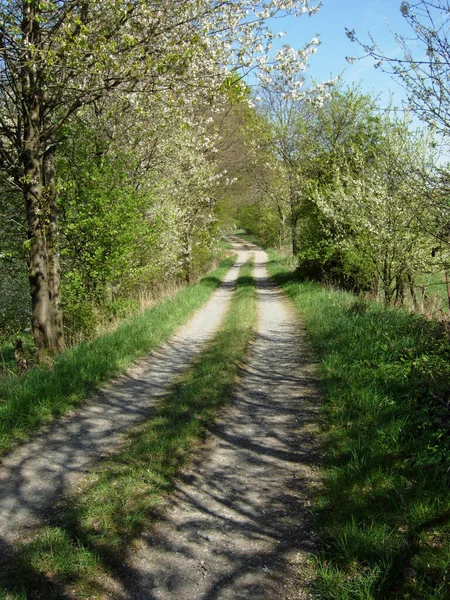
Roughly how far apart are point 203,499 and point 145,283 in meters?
14.3

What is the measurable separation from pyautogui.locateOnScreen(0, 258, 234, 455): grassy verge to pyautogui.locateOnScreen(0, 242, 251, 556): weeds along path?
0.22 m

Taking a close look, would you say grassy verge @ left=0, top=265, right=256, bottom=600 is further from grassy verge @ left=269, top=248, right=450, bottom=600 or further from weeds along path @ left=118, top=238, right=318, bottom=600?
grassy verge @ left=269, top=248, right=450, bottom=600

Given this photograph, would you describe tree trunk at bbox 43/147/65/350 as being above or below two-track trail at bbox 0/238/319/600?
above

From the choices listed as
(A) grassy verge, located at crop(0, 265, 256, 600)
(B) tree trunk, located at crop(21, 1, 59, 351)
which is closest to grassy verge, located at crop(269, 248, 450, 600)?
(A) grassy verge, located at crop(0, 265, 256, 600)

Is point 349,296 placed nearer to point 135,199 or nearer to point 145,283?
point 135,199

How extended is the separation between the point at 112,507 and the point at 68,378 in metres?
3.47

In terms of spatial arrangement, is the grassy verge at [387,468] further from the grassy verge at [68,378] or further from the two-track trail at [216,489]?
the grassy verge at [68,378]

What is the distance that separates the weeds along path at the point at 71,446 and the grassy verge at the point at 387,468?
2.61m

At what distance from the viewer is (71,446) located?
5281mm

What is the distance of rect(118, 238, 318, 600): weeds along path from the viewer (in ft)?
10.2

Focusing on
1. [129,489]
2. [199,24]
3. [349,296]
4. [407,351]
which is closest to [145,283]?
[349,296]

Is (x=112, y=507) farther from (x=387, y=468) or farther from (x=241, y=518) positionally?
(x=387, y=468)

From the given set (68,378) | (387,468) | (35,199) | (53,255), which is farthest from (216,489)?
(53,255)

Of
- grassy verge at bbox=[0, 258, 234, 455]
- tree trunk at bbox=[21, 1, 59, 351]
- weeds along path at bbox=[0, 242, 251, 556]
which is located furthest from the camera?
tree trunk at bbox=[21, 1, 59, 351]
